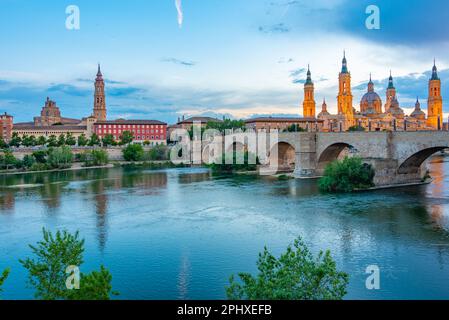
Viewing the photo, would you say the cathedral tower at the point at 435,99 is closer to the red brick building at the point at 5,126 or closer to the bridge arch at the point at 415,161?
the bridge arch at the point at 415,161

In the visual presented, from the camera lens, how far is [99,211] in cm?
1766

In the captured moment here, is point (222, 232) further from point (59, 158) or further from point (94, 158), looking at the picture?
point (94, 158)

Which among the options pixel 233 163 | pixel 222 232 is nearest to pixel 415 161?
pixel 222 232

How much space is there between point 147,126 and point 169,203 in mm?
49653


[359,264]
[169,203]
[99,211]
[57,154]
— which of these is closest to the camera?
[359,264]

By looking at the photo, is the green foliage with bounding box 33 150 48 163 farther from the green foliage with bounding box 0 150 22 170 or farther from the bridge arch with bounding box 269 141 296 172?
the bridge arch with bounding box 269 141 296 172

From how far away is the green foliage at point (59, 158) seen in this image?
40.5 m

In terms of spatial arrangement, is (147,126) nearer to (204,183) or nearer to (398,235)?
(204,183)

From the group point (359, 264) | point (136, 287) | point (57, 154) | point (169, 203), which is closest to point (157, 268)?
point (136, 287)

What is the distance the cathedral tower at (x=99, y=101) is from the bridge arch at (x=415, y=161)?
6405cm

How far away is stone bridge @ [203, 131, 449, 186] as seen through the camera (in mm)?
20922

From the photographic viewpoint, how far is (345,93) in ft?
242

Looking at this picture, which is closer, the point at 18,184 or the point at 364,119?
the point at 18,184

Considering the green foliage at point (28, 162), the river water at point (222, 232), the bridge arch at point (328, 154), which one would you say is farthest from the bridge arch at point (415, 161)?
the green foliage at point (28, 162)
